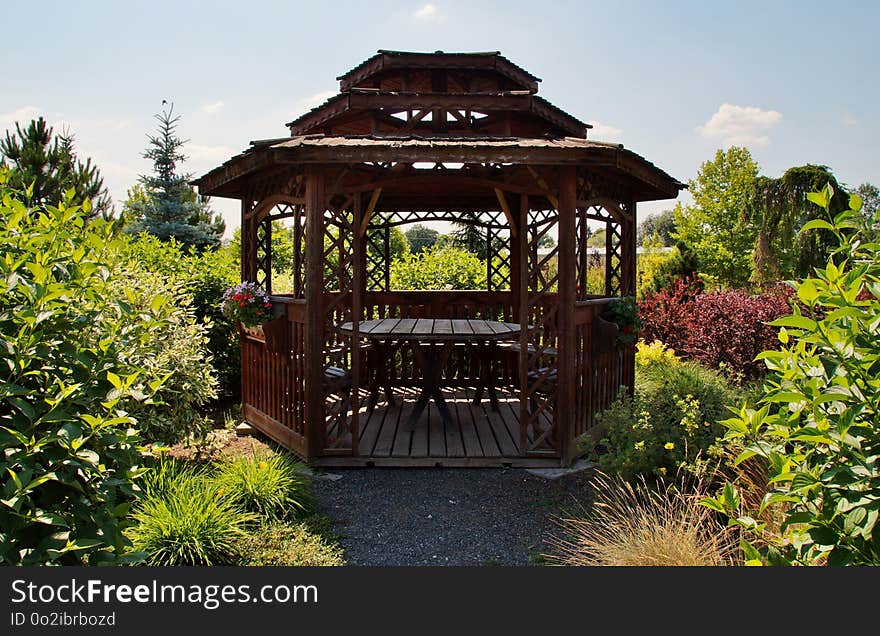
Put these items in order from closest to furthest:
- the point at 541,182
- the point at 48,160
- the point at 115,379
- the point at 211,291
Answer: the point at 115,379
the point at 541,182
the point at 211,291
the point at 48,160

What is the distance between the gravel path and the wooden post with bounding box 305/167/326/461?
46cm

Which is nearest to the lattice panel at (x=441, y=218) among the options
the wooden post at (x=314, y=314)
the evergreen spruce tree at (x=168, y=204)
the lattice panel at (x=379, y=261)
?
the lattice panel at (x=379, y=261)

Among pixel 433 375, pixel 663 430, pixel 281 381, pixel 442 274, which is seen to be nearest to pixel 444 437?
pixel 433 375

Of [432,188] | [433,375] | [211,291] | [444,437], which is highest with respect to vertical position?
[432,188]

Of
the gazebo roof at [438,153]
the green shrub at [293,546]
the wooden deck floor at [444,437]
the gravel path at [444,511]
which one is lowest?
the gravel path at [444,511]

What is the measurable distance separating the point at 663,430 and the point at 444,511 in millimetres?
1908

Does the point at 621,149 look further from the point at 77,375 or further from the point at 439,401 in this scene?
the point at 77,375

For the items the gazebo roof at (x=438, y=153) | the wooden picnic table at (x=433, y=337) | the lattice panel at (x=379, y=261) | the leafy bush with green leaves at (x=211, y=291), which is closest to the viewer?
the gazebo roof at (x=438, y=153)

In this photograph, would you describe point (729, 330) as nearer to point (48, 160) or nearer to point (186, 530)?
point (186, 530)

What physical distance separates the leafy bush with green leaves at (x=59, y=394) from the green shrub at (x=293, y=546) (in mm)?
1640

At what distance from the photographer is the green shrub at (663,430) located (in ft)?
14.8

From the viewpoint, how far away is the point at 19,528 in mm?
1912

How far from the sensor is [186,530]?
347 cm

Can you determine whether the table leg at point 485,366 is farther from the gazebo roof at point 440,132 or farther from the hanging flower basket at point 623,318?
the gazebo roof at point 440,132
